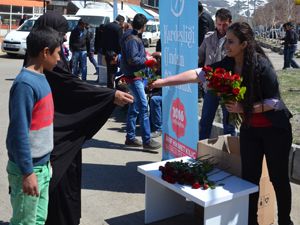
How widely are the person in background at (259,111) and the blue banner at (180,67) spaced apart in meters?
0.96

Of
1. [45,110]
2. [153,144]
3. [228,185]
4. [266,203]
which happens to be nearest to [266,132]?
[228,185]

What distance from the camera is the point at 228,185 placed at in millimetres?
3949

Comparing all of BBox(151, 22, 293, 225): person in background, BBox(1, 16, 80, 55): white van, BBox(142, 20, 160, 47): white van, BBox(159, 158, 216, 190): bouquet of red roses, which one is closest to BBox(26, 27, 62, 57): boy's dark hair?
BBox(151, 22, 293, 225): person in background

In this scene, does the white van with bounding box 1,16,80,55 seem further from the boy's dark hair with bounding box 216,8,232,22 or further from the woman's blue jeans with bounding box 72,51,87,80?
the boy's dark hair with bounding box 216,8,232,22

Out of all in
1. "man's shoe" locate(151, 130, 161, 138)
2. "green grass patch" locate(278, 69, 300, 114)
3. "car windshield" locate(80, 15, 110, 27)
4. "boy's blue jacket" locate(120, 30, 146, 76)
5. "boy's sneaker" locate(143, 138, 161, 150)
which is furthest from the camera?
"car windshield" locate(80, 15, 110, 27)

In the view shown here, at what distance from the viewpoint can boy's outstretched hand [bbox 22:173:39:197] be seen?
2898mm

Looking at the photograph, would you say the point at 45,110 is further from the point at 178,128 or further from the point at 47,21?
the point at 178,128

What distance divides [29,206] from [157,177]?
1366 millimetres

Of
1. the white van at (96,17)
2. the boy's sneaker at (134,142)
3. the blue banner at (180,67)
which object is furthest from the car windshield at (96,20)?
the blue banner at (180,67)

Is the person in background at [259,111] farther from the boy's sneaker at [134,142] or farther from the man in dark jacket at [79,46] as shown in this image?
the man in dark jacket at [79,46]

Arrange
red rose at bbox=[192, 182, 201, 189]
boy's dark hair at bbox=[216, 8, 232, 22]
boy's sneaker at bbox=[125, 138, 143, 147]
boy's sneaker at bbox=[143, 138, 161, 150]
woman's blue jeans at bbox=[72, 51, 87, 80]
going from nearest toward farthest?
red rose at bbox=[192, 182, 201, 189]
boy's dark hair at bbox=[216, 8, 232, 22]
boy's sneaker at bbox=[143, 138, 161, 150]
boy's sneaker at bbox=[125, 138, 143, 147]
woman's blue jeans at bbox=[72, 51, 87, 80]

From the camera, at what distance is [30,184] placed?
2.91 meters

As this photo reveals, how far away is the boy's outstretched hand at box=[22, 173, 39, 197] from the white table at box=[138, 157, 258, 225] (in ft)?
4.23

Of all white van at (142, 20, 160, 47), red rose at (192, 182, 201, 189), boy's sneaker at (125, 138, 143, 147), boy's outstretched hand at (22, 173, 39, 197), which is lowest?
boy's sneaker at (125, 138, 143, 147)
